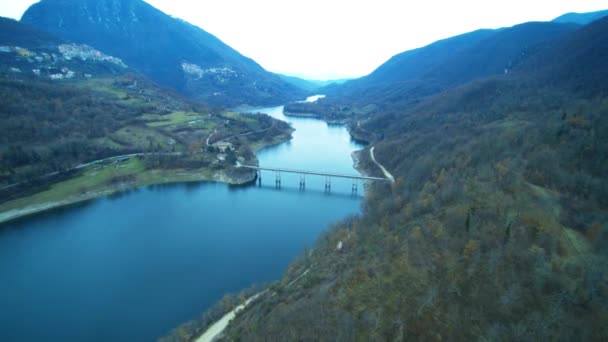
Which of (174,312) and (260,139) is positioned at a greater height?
(260,139)

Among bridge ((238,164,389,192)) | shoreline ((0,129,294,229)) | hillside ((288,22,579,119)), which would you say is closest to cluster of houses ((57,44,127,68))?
hillside ((288,22,579,119))

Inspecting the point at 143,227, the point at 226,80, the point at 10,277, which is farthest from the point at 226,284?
the point at 226,80

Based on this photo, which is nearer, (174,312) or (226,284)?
(174,312)

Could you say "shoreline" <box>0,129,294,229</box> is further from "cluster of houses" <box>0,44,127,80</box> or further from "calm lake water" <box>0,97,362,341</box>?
"cluster of houses" <box>0,44,127,80</box>

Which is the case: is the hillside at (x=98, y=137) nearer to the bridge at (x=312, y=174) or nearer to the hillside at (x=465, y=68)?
the bridge at (x=312, y=174)

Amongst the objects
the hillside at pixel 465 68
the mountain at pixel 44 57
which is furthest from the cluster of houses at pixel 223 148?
the mountain at pixel 44 57

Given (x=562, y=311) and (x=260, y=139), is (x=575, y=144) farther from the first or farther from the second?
(x=260, y=139)

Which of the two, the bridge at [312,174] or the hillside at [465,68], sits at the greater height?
the hillside at [465,68]
